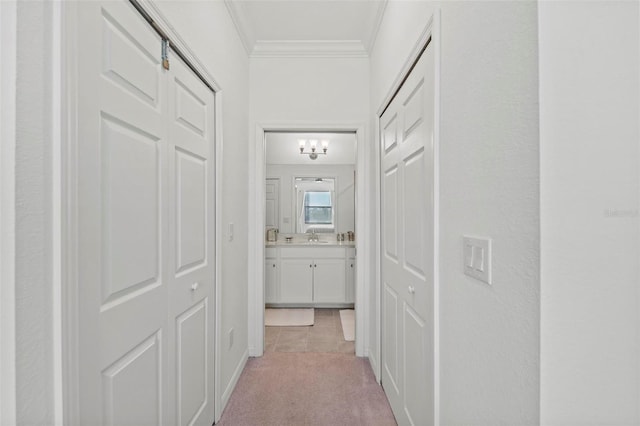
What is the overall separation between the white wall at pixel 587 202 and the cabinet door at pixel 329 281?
342 cm

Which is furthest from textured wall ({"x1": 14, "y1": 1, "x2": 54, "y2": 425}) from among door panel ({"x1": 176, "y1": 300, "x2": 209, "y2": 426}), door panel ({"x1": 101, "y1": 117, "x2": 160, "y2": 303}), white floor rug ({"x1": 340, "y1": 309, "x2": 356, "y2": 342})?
white floor rug ({"x1": 340, "y1": 309, "x2": 356, "y2": 342})

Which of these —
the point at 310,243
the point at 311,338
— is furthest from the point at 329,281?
the point at 311,338

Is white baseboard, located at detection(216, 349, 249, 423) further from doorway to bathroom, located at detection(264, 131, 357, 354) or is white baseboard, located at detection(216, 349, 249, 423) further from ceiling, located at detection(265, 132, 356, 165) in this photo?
ceiling, located at detection(265, 132, 356, 165)

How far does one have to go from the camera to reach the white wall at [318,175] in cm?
459

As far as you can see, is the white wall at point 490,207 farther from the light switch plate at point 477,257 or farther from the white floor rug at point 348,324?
the white floor rug at point 348,324

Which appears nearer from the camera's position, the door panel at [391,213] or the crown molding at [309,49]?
the door panel at [391,213]

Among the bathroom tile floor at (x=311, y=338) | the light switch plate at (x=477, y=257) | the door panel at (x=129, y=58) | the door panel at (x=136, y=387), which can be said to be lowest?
the bathroom tile floor at (x=311, y=338)

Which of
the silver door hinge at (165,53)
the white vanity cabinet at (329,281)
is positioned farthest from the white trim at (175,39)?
the white vanity cabinet at (329,281)

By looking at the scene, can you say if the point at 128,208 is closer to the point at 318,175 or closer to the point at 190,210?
the point at 190,210

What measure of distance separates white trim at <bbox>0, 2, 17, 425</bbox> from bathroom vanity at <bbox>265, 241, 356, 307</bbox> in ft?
11.2

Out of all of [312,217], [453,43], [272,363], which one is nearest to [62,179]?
[453,43]

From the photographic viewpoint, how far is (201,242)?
5.57 ft

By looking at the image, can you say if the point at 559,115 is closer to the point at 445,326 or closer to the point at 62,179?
the point at 445,326

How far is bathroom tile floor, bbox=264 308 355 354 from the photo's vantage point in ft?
9.51
